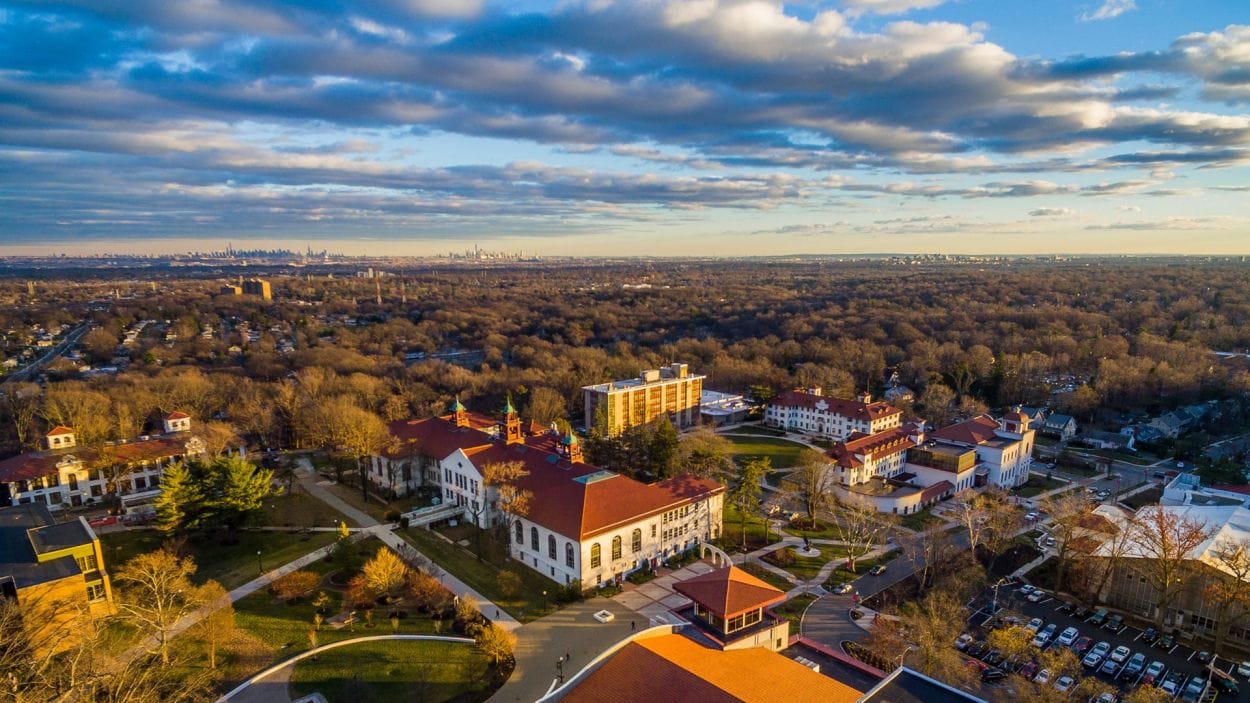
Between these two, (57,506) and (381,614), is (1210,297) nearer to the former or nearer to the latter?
(381,614)

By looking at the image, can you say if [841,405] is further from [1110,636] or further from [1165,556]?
[1110,636]

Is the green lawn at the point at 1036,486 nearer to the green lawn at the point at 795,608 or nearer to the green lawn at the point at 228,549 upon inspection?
the green lawn at the point at 795,608

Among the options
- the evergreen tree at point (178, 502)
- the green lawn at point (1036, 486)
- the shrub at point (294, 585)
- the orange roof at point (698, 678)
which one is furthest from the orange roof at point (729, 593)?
the green lawn at point (1036, 486)

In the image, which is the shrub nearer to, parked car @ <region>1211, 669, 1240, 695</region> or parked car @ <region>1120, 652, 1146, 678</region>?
parked car @ <region>1120, 652, 1146, 678</region>

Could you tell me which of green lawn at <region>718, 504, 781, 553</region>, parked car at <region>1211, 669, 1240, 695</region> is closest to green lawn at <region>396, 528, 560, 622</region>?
green lawn at <region>718, 504, 781, 553</region>

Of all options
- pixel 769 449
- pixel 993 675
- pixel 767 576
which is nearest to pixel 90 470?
pixel 767 576

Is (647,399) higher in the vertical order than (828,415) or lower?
higher
